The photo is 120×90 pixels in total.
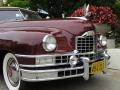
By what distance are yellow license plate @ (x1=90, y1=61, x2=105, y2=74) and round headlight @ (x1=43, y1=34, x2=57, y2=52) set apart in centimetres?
78

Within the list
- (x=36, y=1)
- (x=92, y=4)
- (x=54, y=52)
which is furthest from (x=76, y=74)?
(x=36, y=1)

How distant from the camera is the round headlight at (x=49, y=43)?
5171 millimetres

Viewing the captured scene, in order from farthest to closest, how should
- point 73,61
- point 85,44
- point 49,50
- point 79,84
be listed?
point 79,84 → point 85,44 → point 73,61 → point 49,50

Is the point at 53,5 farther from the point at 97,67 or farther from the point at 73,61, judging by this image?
the point at 73,61

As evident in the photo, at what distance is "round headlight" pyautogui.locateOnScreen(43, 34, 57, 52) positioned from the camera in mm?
5171

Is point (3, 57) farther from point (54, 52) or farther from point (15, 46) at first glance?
point (54, 52)

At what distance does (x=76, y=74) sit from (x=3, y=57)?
57.7 inches

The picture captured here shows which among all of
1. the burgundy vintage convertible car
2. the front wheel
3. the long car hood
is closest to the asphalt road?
the front wheel

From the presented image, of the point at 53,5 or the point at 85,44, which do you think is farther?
the point at 53,5

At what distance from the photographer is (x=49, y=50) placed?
5.19 meters

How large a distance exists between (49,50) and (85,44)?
0.76 meters

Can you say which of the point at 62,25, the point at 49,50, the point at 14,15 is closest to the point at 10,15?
the point at 14,15

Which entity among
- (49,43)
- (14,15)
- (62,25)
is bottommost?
(49,43)

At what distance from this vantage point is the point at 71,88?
237 inches
